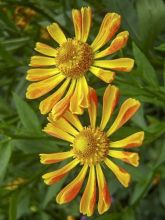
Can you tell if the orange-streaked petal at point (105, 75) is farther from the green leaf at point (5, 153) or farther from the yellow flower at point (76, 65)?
the green leaf at point (5, 153)

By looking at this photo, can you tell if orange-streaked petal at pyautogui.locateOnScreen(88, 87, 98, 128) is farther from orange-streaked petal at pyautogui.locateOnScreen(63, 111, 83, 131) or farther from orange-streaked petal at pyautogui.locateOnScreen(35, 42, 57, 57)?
orange-streaked petal at pyautogui.locateOnScreen(35, 42, 57, 57)

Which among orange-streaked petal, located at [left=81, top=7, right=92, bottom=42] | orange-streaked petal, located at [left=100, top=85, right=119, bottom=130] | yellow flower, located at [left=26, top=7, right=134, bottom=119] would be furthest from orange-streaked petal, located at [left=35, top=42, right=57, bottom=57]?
orange-streaked petal, located at [left=100, top=85, right=119, bottom=130]

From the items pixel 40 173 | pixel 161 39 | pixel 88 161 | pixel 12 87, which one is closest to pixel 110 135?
pixel 88 161

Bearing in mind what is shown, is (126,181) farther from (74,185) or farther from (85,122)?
(85,122)

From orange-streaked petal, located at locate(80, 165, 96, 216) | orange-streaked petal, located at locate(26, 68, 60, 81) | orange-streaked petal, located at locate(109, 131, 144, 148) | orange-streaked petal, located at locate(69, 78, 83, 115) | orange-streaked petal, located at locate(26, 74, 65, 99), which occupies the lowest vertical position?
orange-streaked petal, located at locate(80, 165, 96, 216)

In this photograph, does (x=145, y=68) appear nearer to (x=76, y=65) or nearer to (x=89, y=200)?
(x=76, y=65)

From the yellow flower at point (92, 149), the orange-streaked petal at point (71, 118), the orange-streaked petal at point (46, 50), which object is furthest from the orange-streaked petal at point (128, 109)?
the orange-streaked petal at point (46, 50)
